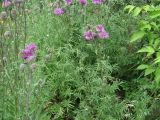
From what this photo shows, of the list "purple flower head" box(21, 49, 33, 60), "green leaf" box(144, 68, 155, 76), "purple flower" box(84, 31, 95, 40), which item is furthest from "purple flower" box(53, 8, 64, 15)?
"purple flower head" box(21, 49, 33, 60)

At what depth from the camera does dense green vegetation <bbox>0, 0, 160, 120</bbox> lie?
3.12 metres

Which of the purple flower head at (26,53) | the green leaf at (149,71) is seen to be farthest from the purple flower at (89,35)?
the purple flower head at (26,53)

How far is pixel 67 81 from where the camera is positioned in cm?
364

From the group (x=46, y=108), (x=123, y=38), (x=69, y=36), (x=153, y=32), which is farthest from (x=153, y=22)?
(x=46, y=108)

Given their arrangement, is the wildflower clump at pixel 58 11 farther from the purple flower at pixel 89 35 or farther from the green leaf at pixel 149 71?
the green leaf at pixel 149 71

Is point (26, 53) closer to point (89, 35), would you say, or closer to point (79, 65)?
point (89, 35)

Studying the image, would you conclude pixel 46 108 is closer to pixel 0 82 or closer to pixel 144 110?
pixel 0 82

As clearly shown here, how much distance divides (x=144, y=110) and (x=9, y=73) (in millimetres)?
1082

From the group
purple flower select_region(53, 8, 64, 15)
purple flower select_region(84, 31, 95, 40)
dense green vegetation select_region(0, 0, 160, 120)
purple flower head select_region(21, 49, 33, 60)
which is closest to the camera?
purple flower head select_region(21, 49, 33, 60)

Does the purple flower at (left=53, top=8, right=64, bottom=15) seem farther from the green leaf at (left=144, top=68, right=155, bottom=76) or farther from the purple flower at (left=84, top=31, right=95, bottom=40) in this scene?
the green leaf at (left=144, top=68, right=155, bottom=76)

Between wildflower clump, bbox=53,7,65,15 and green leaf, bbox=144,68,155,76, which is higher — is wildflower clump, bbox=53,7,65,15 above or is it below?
above

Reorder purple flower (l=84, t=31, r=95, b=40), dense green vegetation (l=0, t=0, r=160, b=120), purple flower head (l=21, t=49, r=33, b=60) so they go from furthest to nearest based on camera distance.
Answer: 1. purple flower (l=84, t=31, r=95, b=40)
2. dense green vegetation (l=0, t=0, r=160, b=120)
3. purple flower head (l=21, t=49, r=33, b=60)

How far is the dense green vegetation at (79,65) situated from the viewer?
10.2 feet

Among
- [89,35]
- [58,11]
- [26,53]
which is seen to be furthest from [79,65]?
[26,53]
